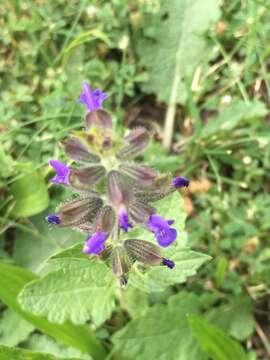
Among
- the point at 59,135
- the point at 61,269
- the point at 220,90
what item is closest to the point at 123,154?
the point at 61,269

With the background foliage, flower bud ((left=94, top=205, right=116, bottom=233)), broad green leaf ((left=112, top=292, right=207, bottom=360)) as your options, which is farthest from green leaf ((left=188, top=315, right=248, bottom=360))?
flower bud ((left=94, top=205, right=116, bottom=233))

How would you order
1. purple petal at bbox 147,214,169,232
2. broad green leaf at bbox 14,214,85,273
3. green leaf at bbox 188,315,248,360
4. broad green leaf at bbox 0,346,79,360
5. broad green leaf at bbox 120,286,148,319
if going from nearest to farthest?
purple petal at bbox 147,214,169,232 < broad green leaf at bbox 0,346,79,360 < green leaf at bbox 188,315,248,360 < broad green leaf at bbox 120,286,148,319 < broad green leaf at bbox 14,214,85,273

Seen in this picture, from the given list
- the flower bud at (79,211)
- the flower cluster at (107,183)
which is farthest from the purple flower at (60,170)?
the flower bud at (79,211)

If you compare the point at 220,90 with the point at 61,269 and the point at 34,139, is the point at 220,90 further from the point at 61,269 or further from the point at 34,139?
the point at 61,269

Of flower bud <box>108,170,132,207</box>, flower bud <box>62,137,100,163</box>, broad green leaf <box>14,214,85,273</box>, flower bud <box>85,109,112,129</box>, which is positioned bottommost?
broad green leaf <box>14,214,85,273</box>

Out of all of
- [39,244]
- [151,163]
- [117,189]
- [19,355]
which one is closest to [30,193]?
[39,244]

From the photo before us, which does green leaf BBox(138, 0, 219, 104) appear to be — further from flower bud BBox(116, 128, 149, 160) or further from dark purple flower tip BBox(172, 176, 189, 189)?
flower bud BBox(116, 128, 149, 160)

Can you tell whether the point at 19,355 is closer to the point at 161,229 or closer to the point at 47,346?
the point at 47,346
